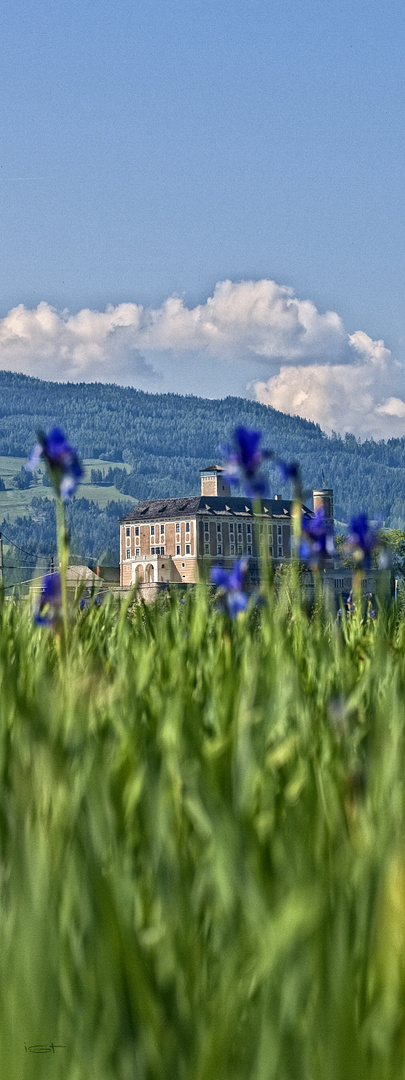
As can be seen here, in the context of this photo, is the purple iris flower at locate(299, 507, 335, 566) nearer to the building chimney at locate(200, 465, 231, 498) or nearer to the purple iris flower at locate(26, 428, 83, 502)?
the purple iris flower at locate(26, 428, 83, 502)

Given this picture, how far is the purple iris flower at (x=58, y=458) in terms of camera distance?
3.53 metres

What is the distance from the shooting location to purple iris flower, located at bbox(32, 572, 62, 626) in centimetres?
436

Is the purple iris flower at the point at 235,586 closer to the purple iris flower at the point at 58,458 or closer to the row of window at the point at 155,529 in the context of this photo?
the purple iris flower at the point at 58,458

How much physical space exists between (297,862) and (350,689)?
6.29ft

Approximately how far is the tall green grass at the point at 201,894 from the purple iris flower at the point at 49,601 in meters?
1.68

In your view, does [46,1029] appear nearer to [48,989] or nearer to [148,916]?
[48,989]

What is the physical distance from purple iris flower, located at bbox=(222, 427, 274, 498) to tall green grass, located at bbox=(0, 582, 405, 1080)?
1.02m

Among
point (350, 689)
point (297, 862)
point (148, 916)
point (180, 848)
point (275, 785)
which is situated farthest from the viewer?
point (350, 689)

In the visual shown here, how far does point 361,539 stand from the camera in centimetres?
482

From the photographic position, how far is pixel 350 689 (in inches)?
123

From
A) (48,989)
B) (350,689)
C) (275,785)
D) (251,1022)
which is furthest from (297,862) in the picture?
(350,689)

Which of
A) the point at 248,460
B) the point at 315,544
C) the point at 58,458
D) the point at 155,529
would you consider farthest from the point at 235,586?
the point at 155,529
